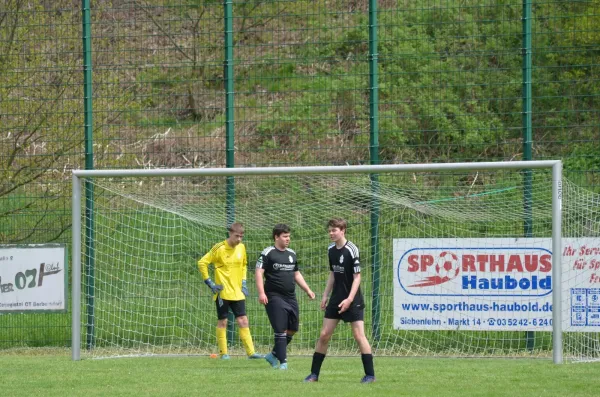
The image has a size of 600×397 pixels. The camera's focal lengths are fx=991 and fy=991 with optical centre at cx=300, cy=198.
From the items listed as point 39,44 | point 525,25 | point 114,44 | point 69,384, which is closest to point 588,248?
point 525,25

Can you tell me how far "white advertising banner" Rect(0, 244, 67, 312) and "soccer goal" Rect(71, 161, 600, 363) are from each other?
1.34 feet

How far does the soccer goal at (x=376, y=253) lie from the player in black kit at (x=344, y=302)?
2.56 meters

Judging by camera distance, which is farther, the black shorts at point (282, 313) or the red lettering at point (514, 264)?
the red lettering at point (514, 264)

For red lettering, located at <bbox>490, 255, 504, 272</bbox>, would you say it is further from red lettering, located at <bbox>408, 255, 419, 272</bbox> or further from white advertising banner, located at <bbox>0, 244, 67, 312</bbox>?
white advertising banner, located at <bbox>0, 244, 67, 312</bbox>

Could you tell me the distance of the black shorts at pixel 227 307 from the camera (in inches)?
528

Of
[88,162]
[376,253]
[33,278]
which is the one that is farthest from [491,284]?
[33,278]

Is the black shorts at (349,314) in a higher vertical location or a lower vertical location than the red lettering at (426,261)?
lower

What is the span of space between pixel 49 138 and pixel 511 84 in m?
7.30

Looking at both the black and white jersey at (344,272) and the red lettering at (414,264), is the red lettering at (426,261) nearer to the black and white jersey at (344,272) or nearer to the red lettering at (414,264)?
the red lettering at (414,264)

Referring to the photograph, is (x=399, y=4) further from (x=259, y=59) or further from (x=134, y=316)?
(x=134, y=316)

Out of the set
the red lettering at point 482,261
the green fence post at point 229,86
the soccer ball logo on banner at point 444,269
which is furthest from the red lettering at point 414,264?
the green fence post at point 229,86

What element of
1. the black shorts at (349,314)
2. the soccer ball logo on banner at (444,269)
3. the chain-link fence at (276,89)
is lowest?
the black shorts at (349,314)

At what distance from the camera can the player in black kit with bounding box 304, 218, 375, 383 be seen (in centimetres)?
1046

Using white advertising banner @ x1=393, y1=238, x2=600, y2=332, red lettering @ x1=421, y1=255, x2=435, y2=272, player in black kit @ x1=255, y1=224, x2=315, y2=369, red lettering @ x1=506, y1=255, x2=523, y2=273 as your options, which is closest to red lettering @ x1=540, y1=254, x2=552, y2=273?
white advertising banner @ x1=393, y1=238, x2=600, y2=332
